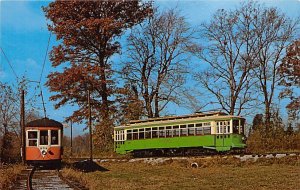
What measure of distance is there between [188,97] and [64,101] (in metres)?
10.4

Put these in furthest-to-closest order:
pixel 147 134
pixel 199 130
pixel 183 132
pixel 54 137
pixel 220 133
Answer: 1. pixel 147 134
2. pixel 183 132
3. pixel 199 130
4. pixel 220 133
5. pixel 54 137

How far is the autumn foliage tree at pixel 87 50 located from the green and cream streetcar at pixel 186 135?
464 cm

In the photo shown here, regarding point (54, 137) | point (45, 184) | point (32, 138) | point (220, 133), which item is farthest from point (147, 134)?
point (45, 184)

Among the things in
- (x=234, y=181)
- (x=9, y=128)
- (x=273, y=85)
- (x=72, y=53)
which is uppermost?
(x=72, y=53)

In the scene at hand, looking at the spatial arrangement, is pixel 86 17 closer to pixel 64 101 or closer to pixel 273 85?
pixel 64 101

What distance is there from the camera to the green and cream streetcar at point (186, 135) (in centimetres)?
2828

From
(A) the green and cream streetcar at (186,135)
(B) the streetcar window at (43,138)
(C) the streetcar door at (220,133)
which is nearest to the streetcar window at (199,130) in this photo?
(A) the green and cream streetcar at (186,135)

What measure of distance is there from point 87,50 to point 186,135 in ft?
43.7

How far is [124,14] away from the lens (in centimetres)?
3941

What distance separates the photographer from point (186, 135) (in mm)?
29578

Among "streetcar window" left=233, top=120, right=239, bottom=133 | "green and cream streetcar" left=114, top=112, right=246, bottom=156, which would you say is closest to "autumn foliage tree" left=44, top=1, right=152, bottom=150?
"green and cream streetcar" left=114, top=112, right=246, bottom=156

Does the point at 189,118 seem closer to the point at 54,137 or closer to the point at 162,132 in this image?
the point at 162,132

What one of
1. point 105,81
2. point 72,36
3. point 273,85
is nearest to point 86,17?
point 72,36

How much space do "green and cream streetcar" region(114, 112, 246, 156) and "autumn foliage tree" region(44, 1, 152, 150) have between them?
15.2 feet
